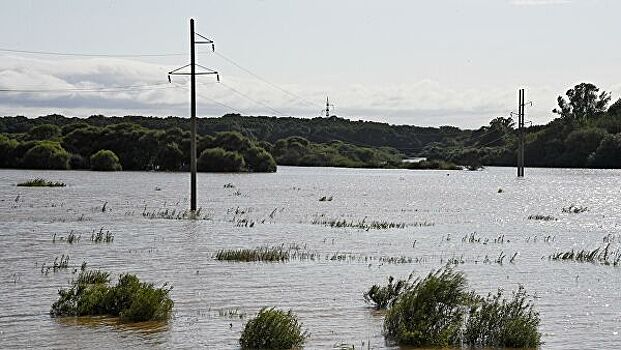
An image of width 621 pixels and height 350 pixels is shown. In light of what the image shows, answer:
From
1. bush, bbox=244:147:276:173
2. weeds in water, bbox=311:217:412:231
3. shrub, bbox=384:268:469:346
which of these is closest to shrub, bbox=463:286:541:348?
shrub, bbox=384:268:469:346

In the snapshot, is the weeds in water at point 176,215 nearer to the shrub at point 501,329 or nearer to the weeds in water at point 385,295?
the weeds in water at point 385,295

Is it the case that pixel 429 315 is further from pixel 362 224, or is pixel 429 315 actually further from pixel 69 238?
pixel 362 224

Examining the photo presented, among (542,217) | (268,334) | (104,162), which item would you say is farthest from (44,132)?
(268,334)

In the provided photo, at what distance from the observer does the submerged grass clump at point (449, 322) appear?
15.5 meters

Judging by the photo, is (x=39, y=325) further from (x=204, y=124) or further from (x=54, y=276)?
(x=204, y=124)

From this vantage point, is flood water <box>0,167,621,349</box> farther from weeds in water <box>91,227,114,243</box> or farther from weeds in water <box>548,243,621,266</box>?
weeds in water <box>548,243,621,266</box>

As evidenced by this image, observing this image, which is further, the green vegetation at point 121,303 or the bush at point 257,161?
the bush at point 257,161

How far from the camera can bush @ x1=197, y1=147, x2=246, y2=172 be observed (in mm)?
136250

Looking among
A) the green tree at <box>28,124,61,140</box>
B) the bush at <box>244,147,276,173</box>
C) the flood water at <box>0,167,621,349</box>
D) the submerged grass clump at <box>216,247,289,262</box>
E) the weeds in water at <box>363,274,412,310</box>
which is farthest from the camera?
the green tree at <box>28,124,61,140</box>

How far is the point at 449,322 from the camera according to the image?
52.0 ft

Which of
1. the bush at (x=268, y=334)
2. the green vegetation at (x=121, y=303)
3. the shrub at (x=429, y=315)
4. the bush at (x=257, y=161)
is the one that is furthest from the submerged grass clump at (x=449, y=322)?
the bush at (x=257, y=161)

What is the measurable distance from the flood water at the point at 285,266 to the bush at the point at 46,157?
76.8m

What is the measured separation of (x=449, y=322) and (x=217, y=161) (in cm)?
12195

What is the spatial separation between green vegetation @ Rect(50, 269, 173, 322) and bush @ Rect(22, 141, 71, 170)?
11911cm
